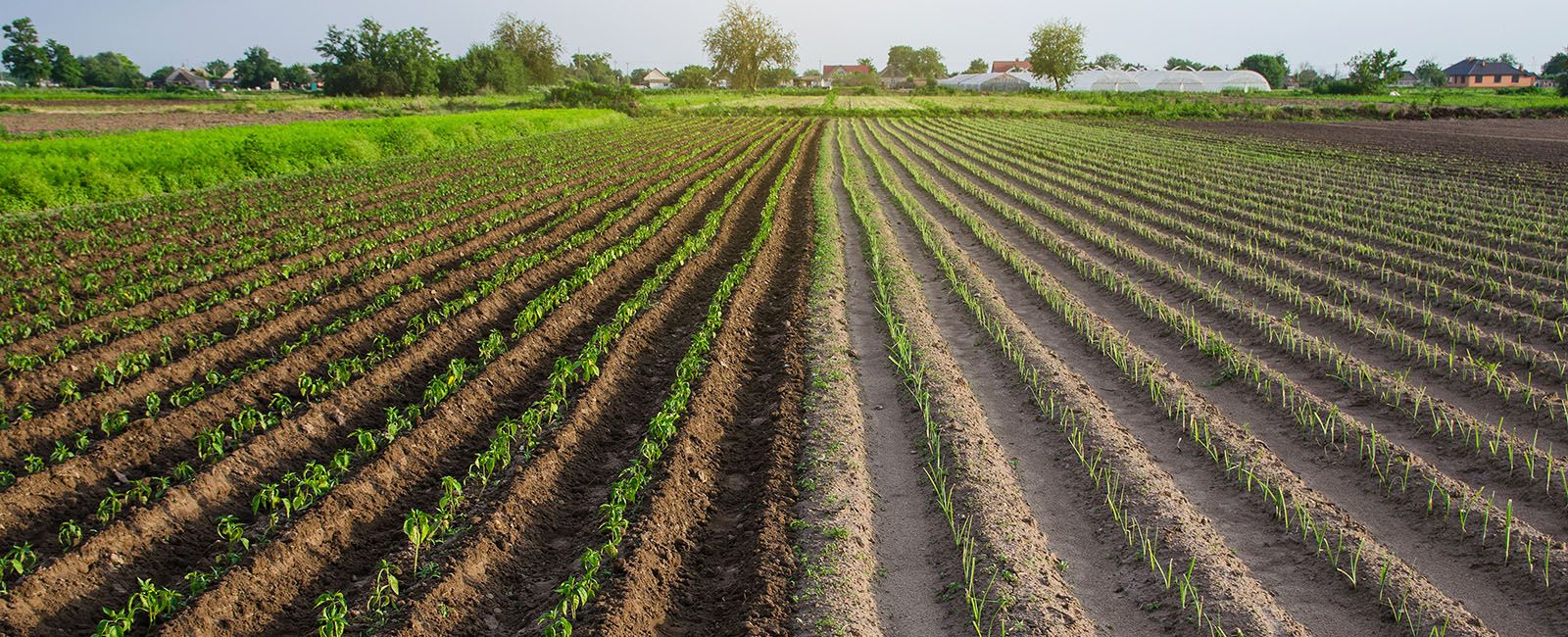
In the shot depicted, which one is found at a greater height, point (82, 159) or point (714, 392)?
point (82, 159)

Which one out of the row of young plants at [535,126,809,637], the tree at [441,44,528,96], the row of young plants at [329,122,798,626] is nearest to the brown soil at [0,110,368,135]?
the tree at [441,44,528,96]

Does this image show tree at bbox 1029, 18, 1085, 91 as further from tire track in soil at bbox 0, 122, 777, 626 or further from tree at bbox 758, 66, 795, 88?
tire track in soil at bbox 0, 122, 777, 626

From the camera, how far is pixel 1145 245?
532 inches

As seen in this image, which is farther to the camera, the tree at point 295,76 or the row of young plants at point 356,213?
the tree at point 295,76

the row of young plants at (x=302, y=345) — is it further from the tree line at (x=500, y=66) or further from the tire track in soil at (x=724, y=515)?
the tree line at (x=500, y=66)

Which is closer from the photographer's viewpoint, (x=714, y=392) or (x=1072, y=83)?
(x=714, y=392)

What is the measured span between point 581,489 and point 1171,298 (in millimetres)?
7627

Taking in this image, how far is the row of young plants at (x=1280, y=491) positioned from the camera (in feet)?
14.0

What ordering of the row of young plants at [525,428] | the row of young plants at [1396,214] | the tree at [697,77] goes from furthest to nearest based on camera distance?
the tree at [697,77]
the row of young plants at [1396,214]
the row of young plants at [525,428]

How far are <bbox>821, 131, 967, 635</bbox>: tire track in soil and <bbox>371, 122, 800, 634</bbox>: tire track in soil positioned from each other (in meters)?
1.67

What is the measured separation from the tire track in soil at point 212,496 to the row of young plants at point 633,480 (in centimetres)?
162

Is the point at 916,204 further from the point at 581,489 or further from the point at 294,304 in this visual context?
the point at 581,489

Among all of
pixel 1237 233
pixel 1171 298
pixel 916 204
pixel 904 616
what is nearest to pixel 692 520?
pixel 904 616

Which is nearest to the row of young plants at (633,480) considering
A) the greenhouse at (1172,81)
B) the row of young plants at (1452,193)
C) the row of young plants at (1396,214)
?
the row of young plants at (1396,214)
